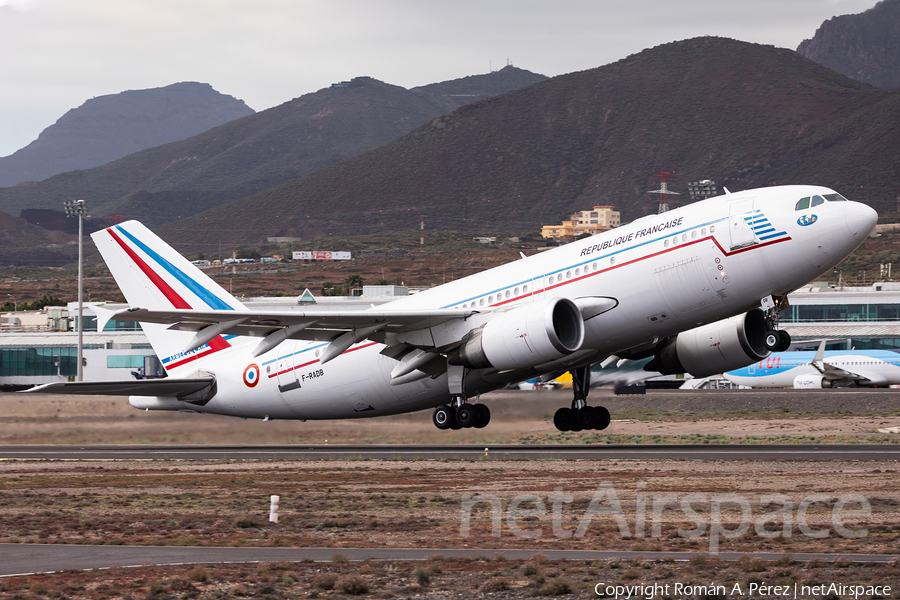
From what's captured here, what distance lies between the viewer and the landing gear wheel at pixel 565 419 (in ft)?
113

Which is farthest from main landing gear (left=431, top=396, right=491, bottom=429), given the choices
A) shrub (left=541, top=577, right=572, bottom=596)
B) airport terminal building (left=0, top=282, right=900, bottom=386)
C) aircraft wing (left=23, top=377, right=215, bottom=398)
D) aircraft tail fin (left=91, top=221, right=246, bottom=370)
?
airport terminal building (left=0, top=282, right=900, bottom=386)

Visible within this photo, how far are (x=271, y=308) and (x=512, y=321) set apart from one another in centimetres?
6902

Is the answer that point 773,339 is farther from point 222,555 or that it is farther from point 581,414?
point 222,555

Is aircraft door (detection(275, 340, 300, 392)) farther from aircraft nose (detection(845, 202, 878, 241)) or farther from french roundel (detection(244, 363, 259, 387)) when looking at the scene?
aircraft nose (detection(845, 202, 878, 241))

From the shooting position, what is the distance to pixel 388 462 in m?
36.6

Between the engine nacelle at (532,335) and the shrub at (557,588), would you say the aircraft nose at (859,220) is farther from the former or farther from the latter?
the shrub at (557,588)

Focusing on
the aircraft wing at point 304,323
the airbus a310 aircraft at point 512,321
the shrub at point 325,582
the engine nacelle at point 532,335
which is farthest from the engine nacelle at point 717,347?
the shrub at point 325,582

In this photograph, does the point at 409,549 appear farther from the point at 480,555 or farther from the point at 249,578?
the point at 249,578

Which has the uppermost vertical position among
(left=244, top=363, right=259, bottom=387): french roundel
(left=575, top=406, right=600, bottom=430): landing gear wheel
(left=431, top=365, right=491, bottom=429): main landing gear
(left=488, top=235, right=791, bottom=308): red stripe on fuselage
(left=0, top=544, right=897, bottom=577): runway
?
(left=488, top=235, right=791, bottom=308): red stripe on fuselage

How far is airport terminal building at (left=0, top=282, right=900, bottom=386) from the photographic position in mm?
91438

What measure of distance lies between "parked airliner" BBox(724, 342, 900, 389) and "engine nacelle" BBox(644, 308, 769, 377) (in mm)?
45200

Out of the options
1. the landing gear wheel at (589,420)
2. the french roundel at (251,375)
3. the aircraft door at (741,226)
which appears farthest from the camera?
the french roundel at (251,375)

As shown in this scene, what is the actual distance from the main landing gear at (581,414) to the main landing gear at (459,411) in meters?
4.16

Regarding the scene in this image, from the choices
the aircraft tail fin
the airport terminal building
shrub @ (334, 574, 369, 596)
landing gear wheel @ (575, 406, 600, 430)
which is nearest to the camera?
shrub @ (334, 574, 369, 596)
